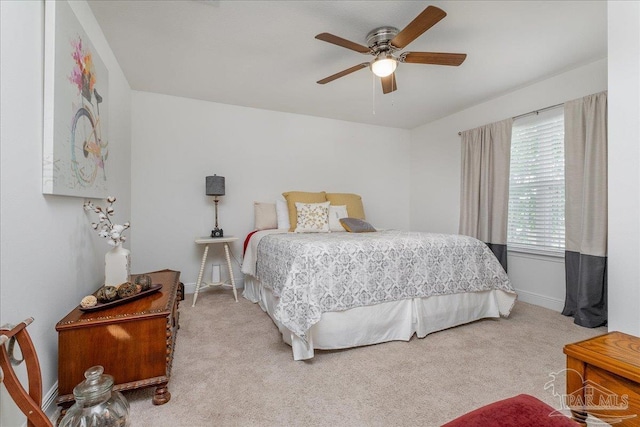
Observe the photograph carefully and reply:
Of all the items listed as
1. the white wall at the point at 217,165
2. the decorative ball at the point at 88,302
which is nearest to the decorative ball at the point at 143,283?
the decorative ball at the point at 88,302

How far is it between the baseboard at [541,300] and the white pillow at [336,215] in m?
2.20

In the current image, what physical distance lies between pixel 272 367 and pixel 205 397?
1.43 ft

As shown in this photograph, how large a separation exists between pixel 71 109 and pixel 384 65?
2.05 meters

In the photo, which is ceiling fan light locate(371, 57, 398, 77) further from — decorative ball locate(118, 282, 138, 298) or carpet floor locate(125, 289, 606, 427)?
decorative ball locate(118, 282, 138, 298)

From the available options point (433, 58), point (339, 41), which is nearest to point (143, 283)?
point (339, 41)

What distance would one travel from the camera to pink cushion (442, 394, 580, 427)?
674 millimetres

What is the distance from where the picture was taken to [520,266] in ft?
10.9

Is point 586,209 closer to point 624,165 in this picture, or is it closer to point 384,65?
point 624,165

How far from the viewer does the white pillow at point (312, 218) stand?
3320 mm

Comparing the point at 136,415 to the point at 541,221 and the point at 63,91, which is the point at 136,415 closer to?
the point at 63,91

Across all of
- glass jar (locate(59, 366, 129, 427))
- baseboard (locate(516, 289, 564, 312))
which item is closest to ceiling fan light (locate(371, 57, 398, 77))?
glass jar (locate(59, 366, 129, 427))

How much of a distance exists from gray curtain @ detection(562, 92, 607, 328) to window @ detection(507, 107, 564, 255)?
16 cm

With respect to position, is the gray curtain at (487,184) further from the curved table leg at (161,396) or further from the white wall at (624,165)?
the curved table leg at (161,396)

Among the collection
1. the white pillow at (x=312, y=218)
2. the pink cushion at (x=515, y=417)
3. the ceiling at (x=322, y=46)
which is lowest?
the pink cushion at (x=515, y=417)
